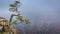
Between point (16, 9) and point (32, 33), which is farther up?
point (16, 9)

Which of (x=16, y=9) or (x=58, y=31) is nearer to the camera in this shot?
(x=16, y=9)

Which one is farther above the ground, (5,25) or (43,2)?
(43,2)

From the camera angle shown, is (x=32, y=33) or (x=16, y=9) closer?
(x=16, y=9)

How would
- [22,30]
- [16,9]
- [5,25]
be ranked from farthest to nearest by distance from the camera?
[22,30]
[16,9]
[5,25]

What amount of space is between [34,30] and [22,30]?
0.30m

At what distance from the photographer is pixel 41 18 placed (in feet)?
12.0

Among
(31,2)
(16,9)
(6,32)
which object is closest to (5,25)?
(6,32)

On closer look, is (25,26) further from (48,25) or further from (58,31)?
(58,31)

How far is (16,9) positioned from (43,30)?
1.47m

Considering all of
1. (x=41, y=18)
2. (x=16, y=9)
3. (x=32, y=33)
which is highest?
(x=16, y=9)

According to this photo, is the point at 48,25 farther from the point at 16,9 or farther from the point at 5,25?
the point at 5,25

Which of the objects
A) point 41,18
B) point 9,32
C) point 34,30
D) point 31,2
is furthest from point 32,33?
point 9,32

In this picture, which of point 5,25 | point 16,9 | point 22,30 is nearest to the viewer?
point 5,25

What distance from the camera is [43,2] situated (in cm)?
362
